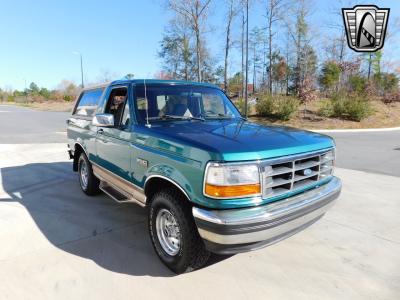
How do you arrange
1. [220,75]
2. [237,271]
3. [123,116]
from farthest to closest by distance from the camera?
1. [220,75]
2. [123,116]
3. [237,271]

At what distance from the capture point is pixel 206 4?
2480cm

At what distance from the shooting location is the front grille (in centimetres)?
269

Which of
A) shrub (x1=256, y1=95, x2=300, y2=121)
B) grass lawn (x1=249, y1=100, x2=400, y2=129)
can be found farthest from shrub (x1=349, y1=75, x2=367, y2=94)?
shrub (x1=256, y1=95, x2=300, y2=121)

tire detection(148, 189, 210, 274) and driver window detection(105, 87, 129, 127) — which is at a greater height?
driver window detection(105, 87, 129, 127)

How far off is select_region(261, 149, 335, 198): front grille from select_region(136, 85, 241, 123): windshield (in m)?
1.44

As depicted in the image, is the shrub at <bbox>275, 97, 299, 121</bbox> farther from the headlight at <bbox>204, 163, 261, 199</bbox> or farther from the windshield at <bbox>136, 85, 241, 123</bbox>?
the headlight at <bbox>204, 163, 261, 199</bbox>

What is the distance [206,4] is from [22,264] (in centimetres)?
2522

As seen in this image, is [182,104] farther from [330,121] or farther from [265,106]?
[265,106]

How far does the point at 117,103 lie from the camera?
14.8 ft

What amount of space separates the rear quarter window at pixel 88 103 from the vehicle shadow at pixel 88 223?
147 centimetres

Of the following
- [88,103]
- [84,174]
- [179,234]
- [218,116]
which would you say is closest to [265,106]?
[88,103]

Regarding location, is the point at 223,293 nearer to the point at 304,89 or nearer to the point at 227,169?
the point at 227,169

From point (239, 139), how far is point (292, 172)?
58cm

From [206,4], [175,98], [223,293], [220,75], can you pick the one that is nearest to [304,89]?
[206,4]
